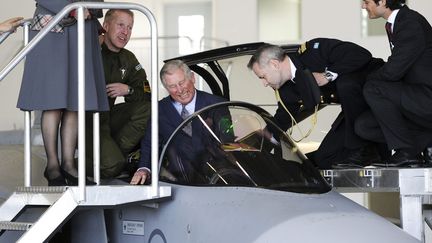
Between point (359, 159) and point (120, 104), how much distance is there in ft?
6.02

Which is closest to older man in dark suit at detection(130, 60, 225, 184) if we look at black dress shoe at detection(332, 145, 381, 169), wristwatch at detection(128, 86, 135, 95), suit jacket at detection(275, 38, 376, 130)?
suit jacket at detection(275, 38, 376, 130)

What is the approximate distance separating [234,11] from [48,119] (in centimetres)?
1084

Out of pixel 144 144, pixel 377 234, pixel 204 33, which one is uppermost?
pixel 204 33

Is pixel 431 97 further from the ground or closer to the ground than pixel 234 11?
closer to the ground

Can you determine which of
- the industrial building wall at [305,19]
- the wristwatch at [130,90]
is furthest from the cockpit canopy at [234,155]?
the industrial building wall at [305,19]

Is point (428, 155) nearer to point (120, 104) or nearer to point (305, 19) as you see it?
point (120, 104)

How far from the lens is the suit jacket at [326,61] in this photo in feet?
18.6

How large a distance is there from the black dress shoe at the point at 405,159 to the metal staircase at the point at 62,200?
1643 millimetres

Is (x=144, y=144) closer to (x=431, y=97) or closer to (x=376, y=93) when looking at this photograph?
(x=376, y=93)

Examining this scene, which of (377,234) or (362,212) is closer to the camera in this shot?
(377,234)

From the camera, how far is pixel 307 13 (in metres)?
15.1

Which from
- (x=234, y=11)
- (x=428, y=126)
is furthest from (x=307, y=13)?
(x=428, y=126)

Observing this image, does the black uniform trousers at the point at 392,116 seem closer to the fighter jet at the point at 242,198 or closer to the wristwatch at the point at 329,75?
the wristwatch at the point at 329,75

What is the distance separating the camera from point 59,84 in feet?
16.2
